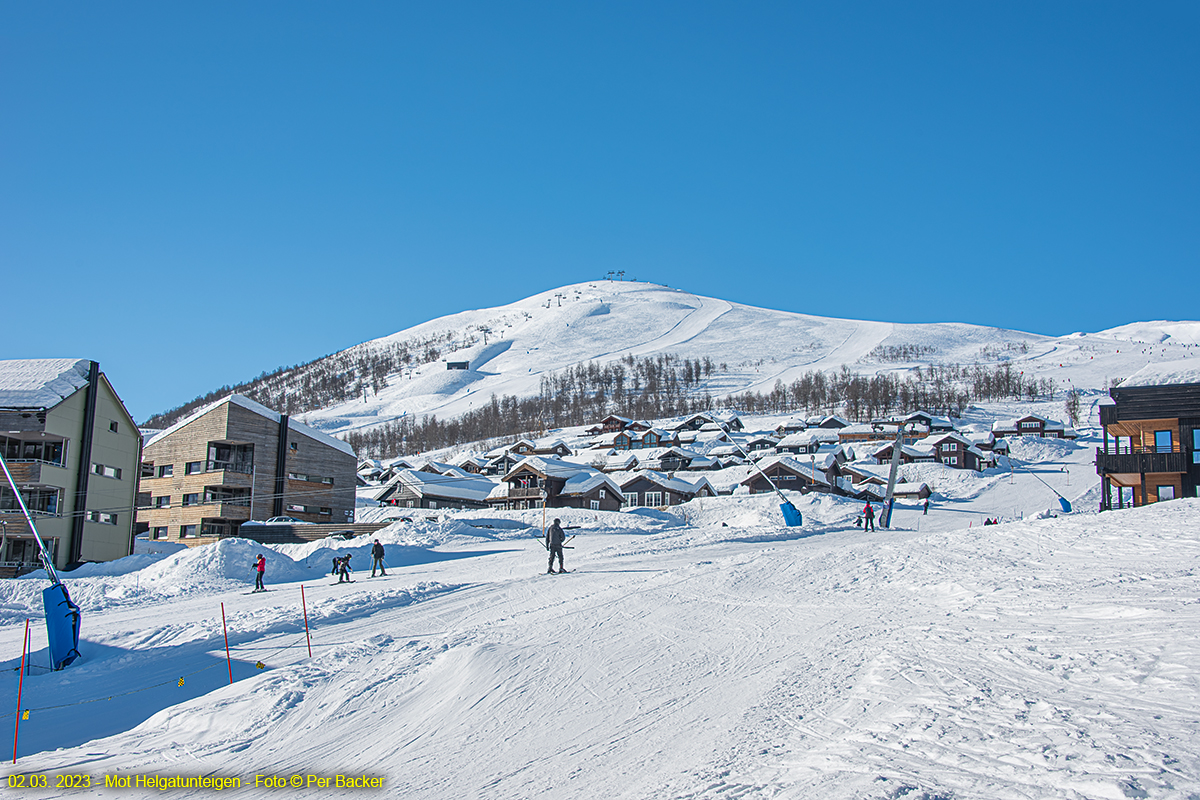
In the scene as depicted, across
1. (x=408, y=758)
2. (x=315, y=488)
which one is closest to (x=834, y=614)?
(x=408, y=758)

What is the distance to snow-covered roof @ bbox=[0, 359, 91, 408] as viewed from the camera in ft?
115

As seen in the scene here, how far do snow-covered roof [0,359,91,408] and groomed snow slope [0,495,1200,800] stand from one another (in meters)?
19.9

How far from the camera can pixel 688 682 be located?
9.60 meters

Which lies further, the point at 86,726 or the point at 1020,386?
the point at 1020,386

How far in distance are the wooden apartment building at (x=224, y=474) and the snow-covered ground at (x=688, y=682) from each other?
2836 centimetres

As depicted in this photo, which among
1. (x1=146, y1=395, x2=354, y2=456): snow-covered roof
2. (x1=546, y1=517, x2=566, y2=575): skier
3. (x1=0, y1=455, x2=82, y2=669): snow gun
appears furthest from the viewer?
(x1=146, y1=395, x2=354, y2=456): snow-covered roof

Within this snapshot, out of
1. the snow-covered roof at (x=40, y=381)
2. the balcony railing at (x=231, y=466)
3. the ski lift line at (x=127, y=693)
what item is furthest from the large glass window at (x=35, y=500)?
the ski lift line at (x=127, y=693)

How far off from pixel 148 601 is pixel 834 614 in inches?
732

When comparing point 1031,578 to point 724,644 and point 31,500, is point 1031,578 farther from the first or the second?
point 31,500

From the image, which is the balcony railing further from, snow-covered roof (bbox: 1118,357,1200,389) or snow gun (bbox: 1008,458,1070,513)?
snow gun (bbox: 1008,458,1070,513)

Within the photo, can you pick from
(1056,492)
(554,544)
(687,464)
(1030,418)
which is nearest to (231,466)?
(554,544)

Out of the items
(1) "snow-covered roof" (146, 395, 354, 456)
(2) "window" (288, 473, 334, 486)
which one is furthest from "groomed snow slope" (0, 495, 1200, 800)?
(2) "window" (288, 473, 334, 486)

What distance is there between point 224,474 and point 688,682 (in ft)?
150

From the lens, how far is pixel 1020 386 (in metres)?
146
